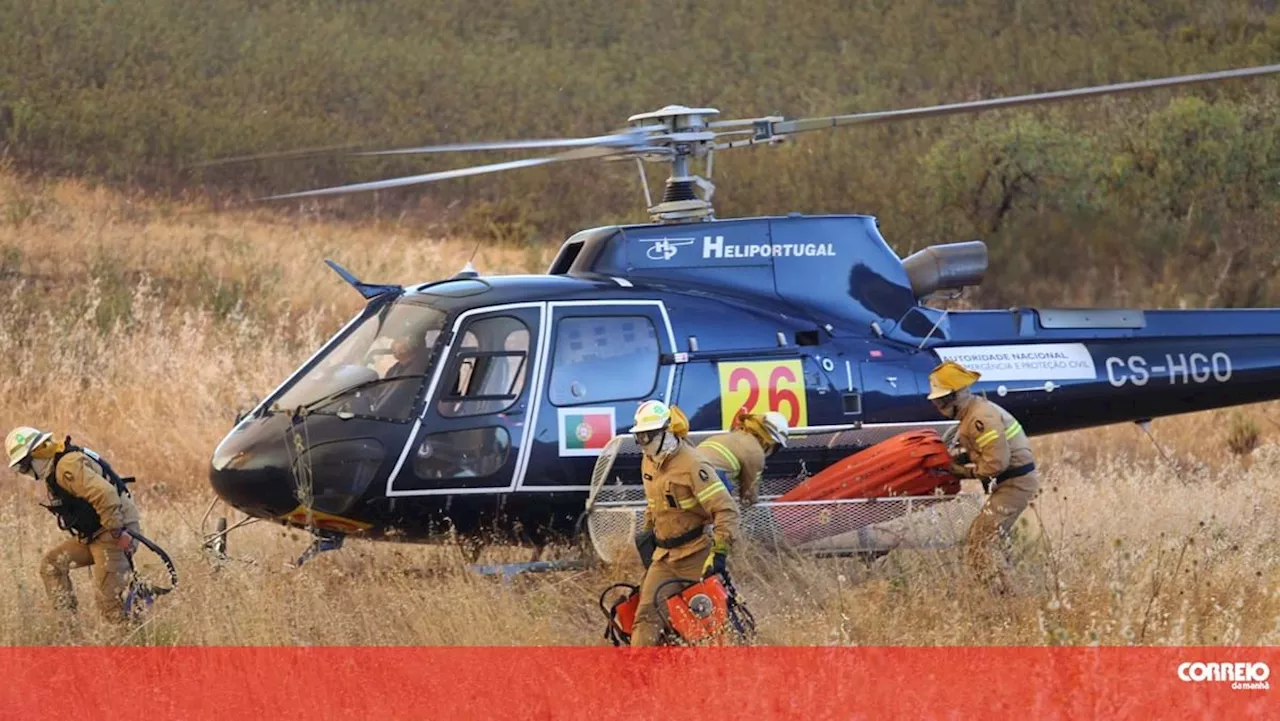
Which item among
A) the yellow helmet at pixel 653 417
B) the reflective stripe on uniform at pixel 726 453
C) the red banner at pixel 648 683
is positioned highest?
the yellow helmet at pixel 653 417

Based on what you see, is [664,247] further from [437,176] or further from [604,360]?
[437,176]

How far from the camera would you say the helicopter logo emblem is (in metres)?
10.2

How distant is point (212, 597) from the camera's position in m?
9.03

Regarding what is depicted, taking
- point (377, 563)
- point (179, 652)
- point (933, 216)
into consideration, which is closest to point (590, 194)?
point (933, 216)

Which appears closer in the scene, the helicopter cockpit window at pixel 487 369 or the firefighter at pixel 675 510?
the firefighter at pixel 675 510

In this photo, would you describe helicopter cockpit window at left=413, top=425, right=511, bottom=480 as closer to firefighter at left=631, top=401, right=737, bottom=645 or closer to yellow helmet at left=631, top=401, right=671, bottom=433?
firefighter at left=631, top=401, right=737, bottom=645

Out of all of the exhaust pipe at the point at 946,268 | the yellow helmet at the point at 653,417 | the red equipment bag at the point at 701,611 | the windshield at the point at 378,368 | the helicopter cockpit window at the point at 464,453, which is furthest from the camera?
the exhaust pipe at the point at 946,268

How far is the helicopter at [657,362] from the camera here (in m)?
9.16

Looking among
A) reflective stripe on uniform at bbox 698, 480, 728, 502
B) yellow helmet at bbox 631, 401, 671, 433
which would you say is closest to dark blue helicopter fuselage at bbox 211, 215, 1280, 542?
yellow helmet at bbox 631, 401, 671, 433

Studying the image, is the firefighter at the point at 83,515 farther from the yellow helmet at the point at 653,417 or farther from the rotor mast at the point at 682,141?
the yellow helmet at the point at 653,417

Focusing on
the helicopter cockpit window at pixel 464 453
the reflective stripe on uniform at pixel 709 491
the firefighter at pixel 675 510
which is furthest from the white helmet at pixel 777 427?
the helicopter cockpit window at pixel 464 453

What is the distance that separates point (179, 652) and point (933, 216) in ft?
59.9

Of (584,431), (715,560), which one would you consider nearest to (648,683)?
(715,560)

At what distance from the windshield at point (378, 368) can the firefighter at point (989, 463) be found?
303 centimetres
